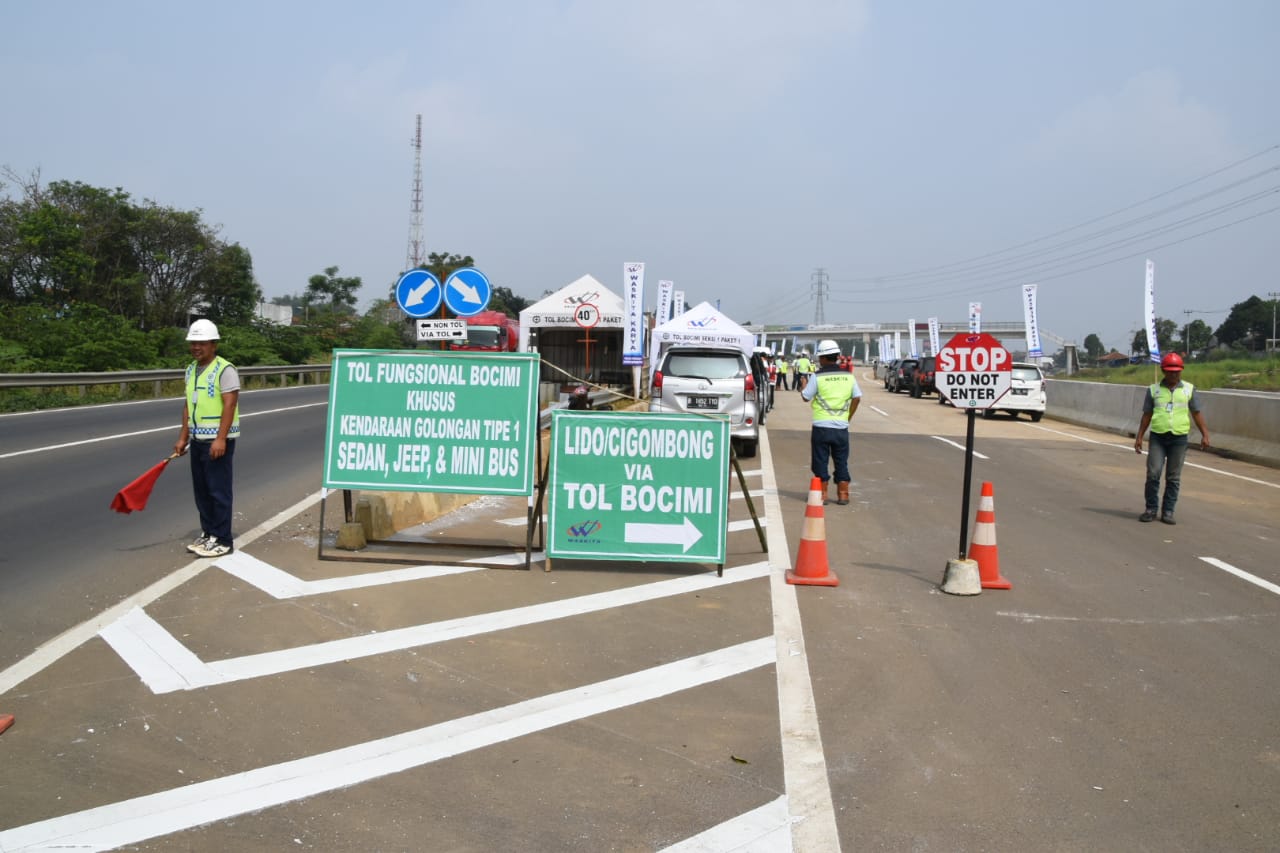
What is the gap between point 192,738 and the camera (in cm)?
483

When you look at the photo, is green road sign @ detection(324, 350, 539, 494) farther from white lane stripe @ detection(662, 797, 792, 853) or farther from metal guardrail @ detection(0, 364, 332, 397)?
metal guardrail @ detection(0, 364, 332, 397)

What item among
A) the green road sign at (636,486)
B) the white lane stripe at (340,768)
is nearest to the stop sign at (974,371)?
the green road sign at (636,486)

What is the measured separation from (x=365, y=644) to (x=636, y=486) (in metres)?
2.74

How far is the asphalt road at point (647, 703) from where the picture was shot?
4.10 metres

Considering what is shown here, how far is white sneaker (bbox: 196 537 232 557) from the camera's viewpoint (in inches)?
328

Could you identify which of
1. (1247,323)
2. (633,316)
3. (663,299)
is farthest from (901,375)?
(1247,323)

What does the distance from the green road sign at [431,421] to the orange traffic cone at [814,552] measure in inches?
89.5

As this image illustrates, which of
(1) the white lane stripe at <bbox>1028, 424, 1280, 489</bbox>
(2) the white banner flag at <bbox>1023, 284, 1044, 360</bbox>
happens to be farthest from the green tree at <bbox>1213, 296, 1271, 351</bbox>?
(1) the white lane stripe at <bbox>1028, 424, 1280, 489</bbox>

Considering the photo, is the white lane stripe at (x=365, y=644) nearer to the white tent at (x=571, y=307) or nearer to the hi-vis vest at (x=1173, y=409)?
the hi-vis vest at (x=1173, y=409)

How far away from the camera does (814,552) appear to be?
809cm

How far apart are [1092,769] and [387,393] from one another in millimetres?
6049

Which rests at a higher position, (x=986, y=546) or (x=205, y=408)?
(x=205, y=408)

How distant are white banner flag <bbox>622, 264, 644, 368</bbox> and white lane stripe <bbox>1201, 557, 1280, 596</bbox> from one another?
20.8 m

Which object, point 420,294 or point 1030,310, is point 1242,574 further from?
point 1030,310
